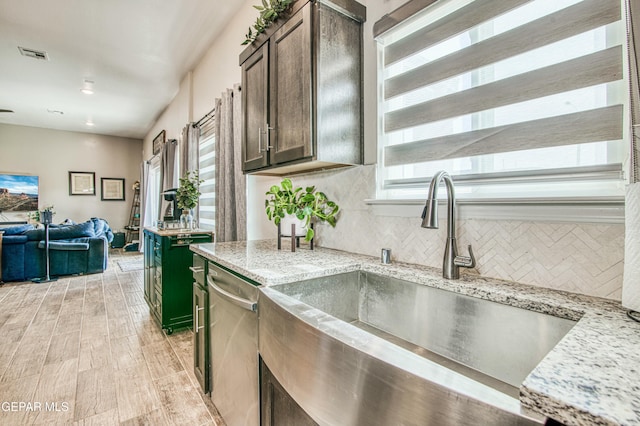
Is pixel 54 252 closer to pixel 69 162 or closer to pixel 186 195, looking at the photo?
pixel 186 195

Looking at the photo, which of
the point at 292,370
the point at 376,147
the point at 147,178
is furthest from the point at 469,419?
the point at 147,178

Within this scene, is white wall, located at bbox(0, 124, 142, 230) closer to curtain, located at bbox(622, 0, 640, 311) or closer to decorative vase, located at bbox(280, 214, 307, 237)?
decorative vase, located at bbox(280, 214, 307, 237)

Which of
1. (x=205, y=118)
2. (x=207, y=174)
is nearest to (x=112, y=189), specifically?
(x=207, y=174)

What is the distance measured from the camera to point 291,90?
64.1 inches

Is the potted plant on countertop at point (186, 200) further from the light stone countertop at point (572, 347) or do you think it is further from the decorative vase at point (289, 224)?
the light stone countertop at point (572, 347)

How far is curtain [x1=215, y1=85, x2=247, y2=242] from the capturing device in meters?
2.64

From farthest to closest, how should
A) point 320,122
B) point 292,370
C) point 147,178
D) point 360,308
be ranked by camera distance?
point 147,178 < point 320,122 < point 360,308 < point 292,370

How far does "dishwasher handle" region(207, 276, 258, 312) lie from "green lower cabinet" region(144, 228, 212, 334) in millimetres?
1379

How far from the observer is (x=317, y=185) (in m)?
1.99

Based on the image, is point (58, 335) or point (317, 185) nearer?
point (317, 185)

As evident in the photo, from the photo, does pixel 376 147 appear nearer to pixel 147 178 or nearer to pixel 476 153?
pixel 476 153

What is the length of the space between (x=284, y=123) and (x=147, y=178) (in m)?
6.98

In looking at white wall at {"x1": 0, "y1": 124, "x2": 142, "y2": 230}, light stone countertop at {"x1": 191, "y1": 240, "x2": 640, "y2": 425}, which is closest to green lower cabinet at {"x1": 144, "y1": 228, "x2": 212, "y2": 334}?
light stone countertop at {"x1": 191, "y1": 240, "x2": 640, "y2": 425}

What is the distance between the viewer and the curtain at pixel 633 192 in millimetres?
675
